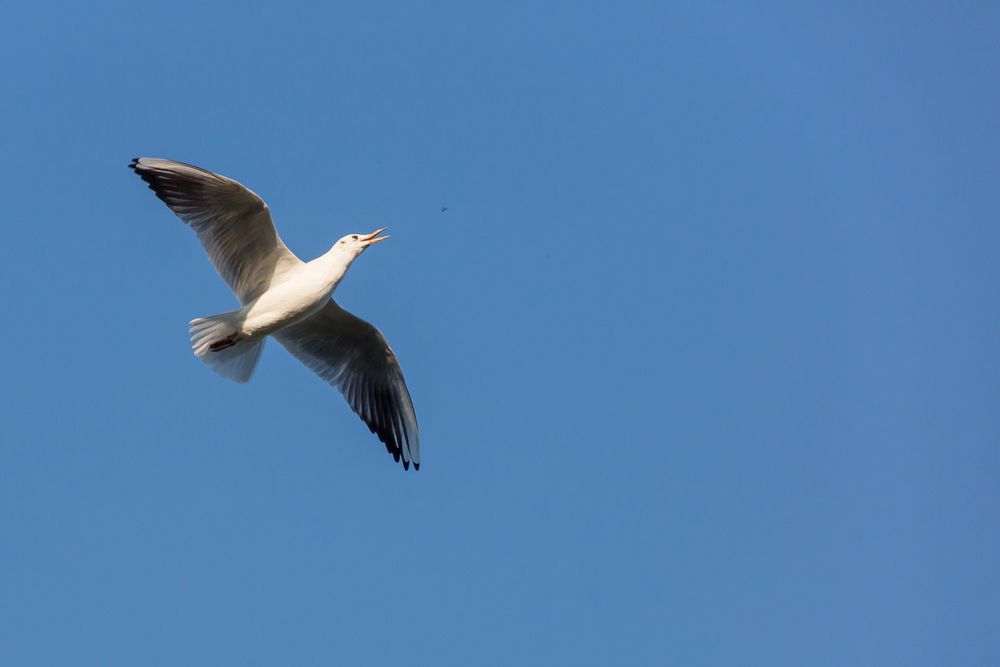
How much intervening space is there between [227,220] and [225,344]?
1.08m

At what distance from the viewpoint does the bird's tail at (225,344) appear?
11188mm

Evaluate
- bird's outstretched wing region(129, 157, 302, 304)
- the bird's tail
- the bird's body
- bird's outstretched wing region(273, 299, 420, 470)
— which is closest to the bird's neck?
the bird's body

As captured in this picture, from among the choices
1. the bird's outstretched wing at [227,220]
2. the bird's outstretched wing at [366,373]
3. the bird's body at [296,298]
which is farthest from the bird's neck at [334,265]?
the bird's outstretched wing at [366,373]

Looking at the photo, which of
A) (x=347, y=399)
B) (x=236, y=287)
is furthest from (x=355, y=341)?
(x=236, y=287)

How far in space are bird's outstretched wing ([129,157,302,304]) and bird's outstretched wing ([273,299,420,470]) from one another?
0.97 metres

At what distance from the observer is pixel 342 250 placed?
11320 mm

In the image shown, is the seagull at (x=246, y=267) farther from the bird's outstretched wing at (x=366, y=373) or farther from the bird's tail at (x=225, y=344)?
the bird's outstretched wing at (x=366, y=373)

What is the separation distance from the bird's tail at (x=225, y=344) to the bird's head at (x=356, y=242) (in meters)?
1.08

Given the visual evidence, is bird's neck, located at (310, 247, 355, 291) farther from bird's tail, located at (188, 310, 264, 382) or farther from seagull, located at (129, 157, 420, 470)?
bird's tail, located at (188, 310, 264, 382)

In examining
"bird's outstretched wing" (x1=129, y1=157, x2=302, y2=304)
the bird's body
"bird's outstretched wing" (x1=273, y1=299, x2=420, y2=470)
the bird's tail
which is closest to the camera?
"bird's outstretched wing" (x1=129, y1=157, x2=302, y2=304)

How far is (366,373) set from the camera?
12.6 m

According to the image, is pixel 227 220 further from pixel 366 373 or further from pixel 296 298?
pixel 366 373

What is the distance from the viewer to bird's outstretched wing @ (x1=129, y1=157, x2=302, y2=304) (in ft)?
35.9

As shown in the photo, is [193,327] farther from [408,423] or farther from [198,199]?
[408,423]
